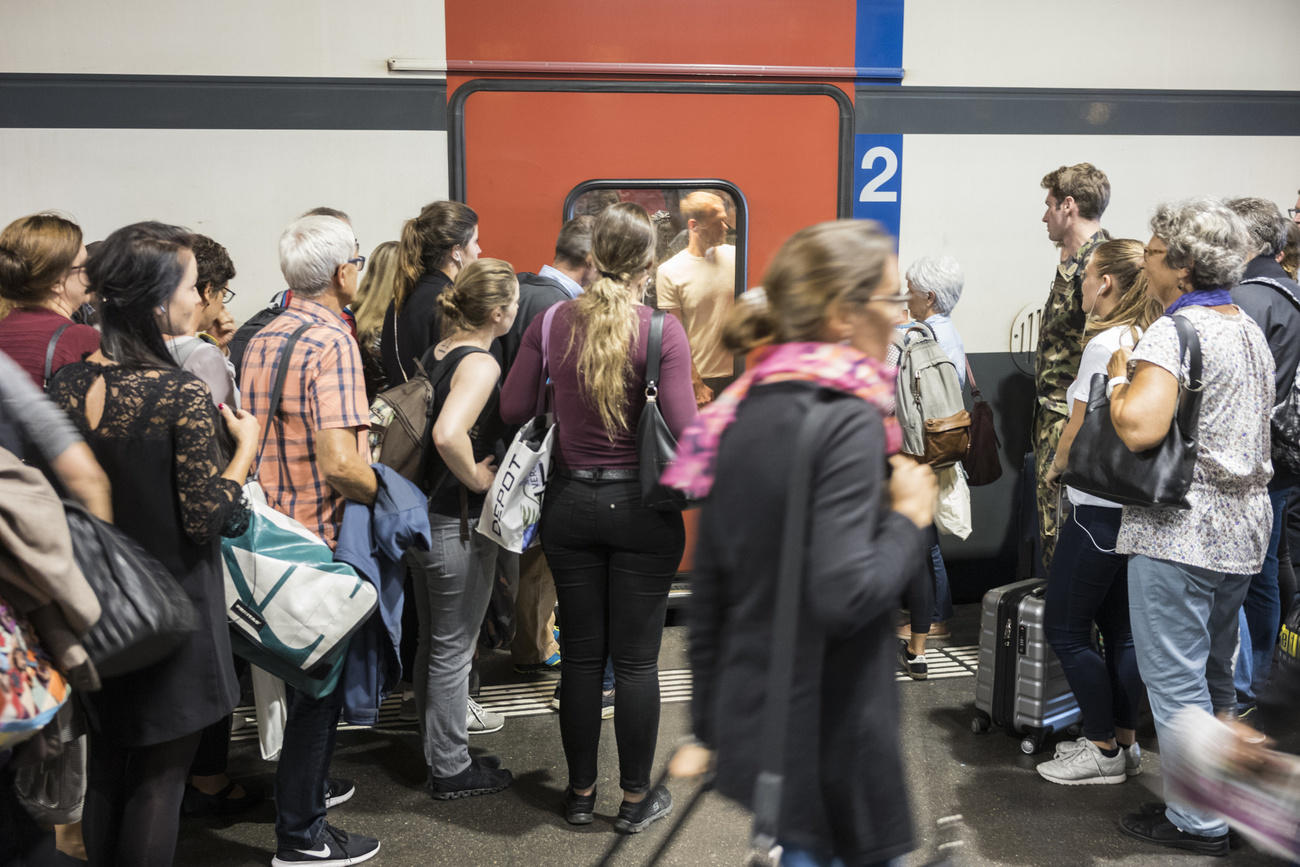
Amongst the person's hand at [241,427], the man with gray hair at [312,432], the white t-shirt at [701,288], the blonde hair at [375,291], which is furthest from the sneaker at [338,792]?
the white t-shirt at [701,288]

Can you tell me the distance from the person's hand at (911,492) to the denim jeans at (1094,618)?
5.64ft

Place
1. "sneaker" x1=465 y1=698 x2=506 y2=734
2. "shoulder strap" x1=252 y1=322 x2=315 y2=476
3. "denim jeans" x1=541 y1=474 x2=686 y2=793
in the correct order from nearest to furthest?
"shoulder strap" x1=252 y1=322 x2=315 y2=476 < "denim jeans" x1=541 y1=474 x2=686 y2=793 < "sneaker" x1=465 y1=698 x2=506 y2=734

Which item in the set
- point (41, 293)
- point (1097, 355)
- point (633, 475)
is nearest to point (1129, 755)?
point (1097, 355)

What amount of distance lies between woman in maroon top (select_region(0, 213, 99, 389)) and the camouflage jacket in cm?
343

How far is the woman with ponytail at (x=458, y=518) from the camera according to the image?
3.07 m

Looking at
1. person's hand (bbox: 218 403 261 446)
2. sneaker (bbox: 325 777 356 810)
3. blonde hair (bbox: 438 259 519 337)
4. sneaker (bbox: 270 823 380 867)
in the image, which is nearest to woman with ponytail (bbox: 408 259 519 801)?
blonde hair (bbox: 438 259 519 337)

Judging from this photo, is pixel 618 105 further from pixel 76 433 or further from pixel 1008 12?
pixel 76 433

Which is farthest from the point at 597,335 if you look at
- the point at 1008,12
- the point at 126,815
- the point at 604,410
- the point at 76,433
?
the point at 1008,12

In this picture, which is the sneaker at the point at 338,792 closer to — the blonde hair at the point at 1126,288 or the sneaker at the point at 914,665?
the sneaker at the point at 914,665

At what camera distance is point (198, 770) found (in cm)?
331

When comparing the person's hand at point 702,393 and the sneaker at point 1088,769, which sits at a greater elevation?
the person's hand at point 702,393

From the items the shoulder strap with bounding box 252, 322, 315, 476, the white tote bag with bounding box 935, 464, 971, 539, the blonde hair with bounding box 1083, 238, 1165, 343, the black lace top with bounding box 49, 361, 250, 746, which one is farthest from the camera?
the white tote bag with bounding box 935, 464, 971, 539

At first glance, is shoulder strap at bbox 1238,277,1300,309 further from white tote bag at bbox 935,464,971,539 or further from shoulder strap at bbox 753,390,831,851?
shoulder strap at bbox 753,390,831,851

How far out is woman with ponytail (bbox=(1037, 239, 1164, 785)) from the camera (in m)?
3.25
